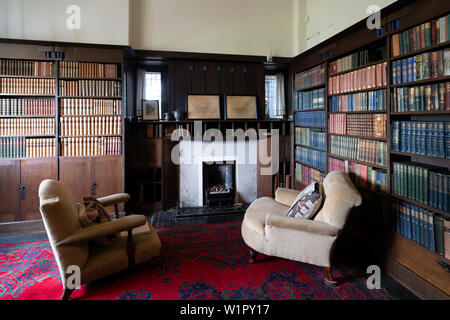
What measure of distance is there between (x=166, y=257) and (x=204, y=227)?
94 centimetres

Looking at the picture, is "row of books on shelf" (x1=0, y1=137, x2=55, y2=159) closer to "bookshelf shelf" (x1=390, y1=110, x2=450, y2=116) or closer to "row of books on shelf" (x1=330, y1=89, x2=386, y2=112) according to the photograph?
"row of books on shelf" (x1=330, y1=89, x2=386, y2=112)

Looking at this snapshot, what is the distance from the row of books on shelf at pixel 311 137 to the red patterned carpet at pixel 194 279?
1820 millimetres

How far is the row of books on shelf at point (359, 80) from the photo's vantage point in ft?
8.64

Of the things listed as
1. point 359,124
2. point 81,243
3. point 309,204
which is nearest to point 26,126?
point 81,243

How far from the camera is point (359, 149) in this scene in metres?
2.98

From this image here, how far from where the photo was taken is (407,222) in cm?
235

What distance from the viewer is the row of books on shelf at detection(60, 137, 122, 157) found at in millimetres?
3752

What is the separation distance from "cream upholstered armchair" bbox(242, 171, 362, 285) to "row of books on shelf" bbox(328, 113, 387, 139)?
0.65 meters

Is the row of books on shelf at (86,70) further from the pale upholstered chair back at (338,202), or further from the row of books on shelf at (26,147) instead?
the pale upholstered chair back at (338,202)

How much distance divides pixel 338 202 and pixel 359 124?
123 centimetres

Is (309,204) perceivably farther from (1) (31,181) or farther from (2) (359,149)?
(1) (31,181)

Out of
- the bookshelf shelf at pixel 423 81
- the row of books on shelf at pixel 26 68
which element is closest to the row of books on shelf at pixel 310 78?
the bookshelf shelf at pixel 423 81

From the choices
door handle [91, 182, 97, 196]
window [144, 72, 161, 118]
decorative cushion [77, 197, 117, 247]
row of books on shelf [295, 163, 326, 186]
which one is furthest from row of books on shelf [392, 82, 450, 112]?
door handle [91, 182, 97, 196]
